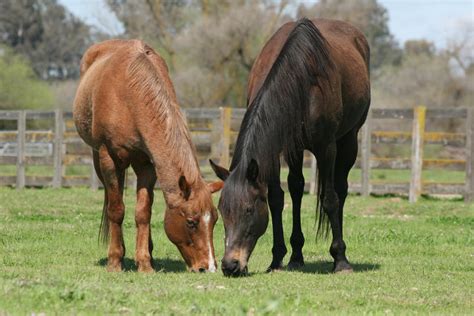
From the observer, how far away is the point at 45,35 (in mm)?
66812

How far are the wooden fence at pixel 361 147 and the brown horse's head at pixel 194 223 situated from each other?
10.8 m

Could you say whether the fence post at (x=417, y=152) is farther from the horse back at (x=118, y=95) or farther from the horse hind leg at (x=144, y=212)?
the horse hind leg at (x=144, y=212)

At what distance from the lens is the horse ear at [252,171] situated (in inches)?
295

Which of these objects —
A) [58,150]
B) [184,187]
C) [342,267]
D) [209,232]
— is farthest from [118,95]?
[58,150]

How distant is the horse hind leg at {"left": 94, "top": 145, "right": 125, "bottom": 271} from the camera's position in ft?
27.5

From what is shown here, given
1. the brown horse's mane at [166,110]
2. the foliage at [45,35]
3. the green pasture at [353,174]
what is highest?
the foliage at [45,35]

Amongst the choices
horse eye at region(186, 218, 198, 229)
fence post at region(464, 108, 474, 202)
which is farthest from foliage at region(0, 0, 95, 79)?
horse eye at region(186, 218, 198, 229)

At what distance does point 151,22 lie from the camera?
1597 inches

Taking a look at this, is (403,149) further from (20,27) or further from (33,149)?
(20,27)

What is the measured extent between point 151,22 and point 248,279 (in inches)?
1339

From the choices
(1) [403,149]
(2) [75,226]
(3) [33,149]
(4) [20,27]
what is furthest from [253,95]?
(4) [20,27]

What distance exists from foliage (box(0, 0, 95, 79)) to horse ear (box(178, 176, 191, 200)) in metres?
56.2

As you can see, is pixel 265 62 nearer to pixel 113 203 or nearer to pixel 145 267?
pixel 113 203

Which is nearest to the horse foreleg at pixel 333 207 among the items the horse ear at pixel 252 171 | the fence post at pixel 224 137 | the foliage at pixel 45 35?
the horse ear at pixel 252 171
